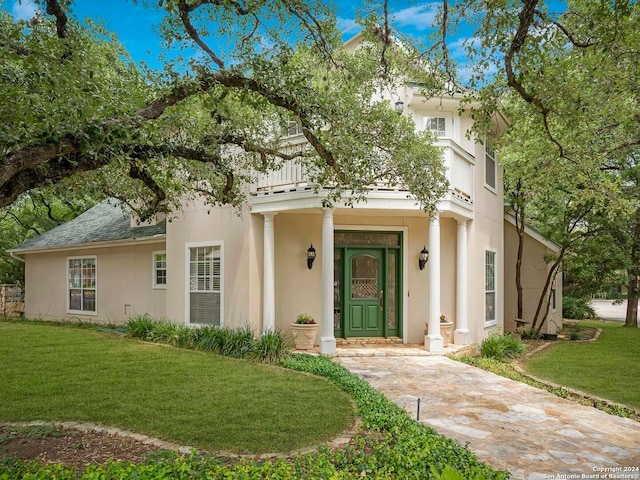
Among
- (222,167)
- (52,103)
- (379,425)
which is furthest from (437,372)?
(52,103)

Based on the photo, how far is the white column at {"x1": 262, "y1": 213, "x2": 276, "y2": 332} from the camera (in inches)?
412

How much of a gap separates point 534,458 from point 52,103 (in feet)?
18.9

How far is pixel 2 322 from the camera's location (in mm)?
16828

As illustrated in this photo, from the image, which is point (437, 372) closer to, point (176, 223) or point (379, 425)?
point (379, 425)

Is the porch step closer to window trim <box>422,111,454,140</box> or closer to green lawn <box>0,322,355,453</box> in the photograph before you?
green lawn <box>0,322,355,453</box>

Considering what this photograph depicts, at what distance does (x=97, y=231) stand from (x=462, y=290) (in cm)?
1227

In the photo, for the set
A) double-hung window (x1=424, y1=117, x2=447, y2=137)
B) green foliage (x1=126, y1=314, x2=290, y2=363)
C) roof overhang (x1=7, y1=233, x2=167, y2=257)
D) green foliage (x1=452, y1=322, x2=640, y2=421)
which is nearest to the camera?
green foliage (x1=452, y1=322, x2=640, y2=421)

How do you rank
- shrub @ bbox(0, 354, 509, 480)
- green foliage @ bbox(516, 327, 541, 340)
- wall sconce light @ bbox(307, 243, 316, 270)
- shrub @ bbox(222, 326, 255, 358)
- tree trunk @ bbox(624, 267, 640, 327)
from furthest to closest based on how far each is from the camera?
tree trunk @ bbox(624, 267, 640, 327)
green foliage @ bbox(516, 327, 541, 340)
wall sconce light @ bbox(307, 243, 316, 270)
shrub @ bbox(222, 326, 255, 358)
shrub @ bbox(0, 354, 509, 480)

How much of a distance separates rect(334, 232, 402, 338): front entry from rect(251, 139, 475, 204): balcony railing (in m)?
1.77

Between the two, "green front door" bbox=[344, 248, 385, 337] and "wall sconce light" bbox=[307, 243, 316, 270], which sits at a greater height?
"wall sconce light" bbox=[307, 243, 316, 270]

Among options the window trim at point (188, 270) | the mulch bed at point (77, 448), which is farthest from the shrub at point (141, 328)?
the mulch bed at point (77, 448)

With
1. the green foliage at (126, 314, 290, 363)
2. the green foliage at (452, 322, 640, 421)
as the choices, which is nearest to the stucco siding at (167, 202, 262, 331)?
the green foliage at (126, 314, 290, 363)

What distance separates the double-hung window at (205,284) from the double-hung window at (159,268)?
2672mm

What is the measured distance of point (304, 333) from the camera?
34.3 feet
